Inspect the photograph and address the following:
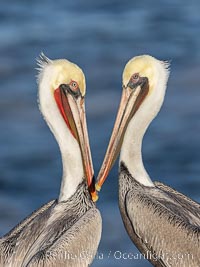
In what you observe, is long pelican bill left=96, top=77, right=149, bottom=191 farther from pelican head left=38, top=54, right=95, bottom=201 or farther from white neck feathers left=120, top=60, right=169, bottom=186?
pelican head left=38, top=54, right=95, bottom=201

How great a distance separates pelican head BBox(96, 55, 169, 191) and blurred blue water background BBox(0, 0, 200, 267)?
157 inches

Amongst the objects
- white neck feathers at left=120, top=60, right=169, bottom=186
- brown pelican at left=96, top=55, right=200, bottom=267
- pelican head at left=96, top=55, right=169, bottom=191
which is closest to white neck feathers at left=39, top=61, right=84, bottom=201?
brown pelican at left=96, top=55, right=200, bottom=267

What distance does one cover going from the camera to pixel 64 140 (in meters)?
12.0

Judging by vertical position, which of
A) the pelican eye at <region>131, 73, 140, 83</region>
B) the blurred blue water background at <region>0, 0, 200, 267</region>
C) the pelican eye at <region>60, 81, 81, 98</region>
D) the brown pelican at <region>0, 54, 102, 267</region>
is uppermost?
the blurred blue water background at <region>0, 0, 200, 267</region>

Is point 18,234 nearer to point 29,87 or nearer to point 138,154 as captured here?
point 138,154

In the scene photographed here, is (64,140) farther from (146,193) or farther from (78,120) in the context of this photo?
(146,193)

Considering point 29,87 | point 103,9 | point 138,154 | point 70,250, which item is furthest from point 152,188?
point 103,9

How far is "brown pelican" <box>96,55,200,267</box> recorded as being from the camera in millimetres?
11914

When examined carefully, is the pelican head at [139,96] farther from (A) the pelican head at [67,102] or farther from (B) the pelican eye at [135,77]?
(A) the pelican head at [67,102]

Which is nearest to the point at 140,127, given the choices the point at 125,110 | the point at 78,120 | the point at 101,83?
the point at 125,110

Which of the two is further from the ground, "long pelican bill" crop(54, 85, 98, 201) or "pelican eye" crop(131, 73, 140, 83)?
"pelican eye" crop(131, 73, 140, 83)

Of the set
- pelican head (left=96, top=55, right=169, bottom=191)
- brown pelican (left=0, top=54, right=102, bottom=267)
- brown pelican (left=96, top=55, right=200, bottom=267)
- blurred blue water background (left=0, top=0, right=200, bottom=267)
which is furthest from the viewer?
blurred blue water background (left=0, top=0, right=200, bottom=267)

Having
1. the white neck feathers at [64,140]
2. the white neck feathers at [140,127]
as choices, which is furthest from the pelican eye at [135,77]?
the white neck feathers at [64,140]

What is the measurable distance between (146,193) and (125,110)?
2.55ft
